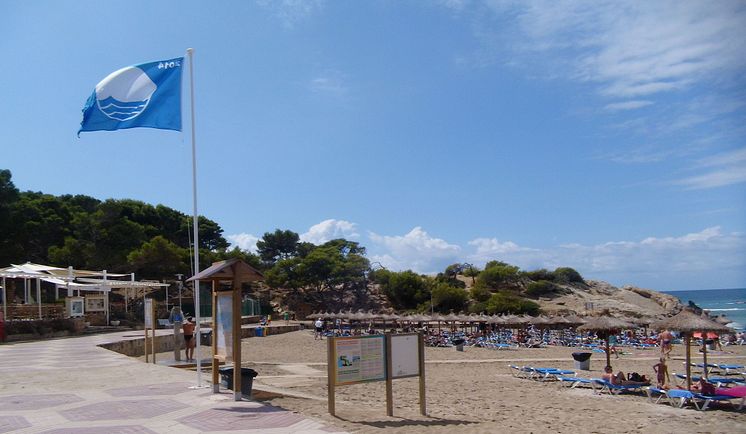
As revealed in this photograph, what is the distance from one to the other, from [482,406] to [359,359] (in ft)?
11.7

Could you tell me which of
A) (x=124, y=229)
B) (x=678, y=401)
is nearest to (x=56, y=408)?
(x=678, y=401)

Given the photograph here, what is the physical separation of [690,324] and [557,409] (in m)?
4.71

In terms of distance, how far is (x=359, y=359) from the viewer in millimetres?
8930

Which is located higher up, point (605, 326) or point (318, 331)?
point (605, 326)

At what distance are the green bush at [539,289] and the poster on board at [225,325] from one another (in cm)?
6326

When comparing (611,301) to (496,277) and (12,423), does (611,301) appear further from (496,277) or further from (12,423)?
(12,423)

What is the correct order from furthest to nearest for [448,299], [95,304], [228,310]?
1. [448,299]
2. [95,304]
3. [228,310]

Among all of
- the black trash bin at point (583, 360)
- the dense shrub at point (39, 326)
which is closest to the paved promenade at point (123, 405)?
the dense shrub at point (39, 326)

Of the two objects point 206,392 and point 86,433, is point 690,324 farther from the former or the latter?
point 86,433

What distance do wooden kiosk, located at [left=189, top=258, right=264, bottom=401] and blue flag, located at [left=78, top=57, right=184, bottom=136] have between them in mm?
3676

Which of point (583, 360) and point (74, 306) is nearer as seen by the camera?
point (583, 360)

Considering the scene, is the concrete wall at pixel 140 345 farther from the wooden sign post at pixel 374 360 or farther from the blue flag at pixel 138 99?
the wooden sign post at pixel 374 360

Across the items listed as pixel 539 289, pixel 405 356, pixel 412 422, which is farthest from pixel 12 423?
pixel 539 289

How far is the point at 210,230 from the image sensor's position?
66875mm
